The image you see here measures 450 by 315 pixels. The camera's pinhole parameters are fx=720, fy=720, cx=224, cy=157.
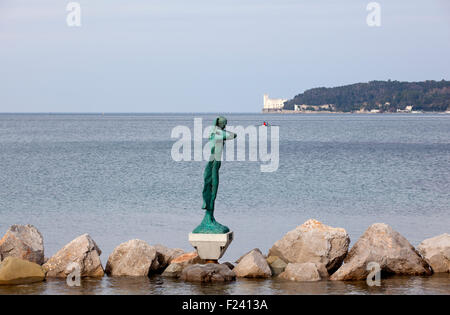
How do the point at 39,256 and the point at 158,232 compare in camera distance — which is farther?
the point at 158,232

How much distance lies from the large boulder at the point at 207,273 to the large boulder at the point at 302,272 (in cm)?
111

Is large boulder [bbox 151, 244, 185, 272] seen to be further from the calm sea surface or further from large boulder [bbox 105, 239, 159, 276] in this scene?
the calm sea surface

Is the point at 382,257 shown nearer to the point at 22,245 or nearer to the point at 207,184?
the point at 207,184

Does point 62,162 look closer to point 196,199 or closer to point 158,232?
point 196,199

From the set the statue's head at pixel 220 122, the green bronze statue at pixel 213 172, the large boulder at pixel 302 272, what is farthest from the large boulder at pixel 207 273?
the statue's head at pixel 220 122

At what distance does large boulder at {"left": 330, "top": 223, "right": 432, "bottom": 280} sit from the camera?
577 inches

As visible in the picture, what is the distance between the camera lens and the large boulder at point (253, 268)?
14945mm

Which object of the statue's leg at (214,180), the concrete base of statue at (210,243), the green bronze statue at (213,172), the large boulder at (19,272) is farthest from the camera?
the statue's leg at (214,180)

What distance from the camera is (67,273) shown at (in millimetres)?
14852

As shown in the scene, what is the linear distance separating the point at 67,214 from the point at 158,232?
604 centimetres

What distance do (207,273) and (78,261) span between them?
2736mm

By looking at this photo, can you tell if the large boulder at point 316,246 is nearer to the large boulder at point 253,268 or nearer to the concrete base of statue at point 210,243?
the large boulder at point 253,268

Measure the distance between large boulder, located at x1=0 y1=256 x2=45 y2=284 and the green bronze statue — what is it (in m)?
3.36
